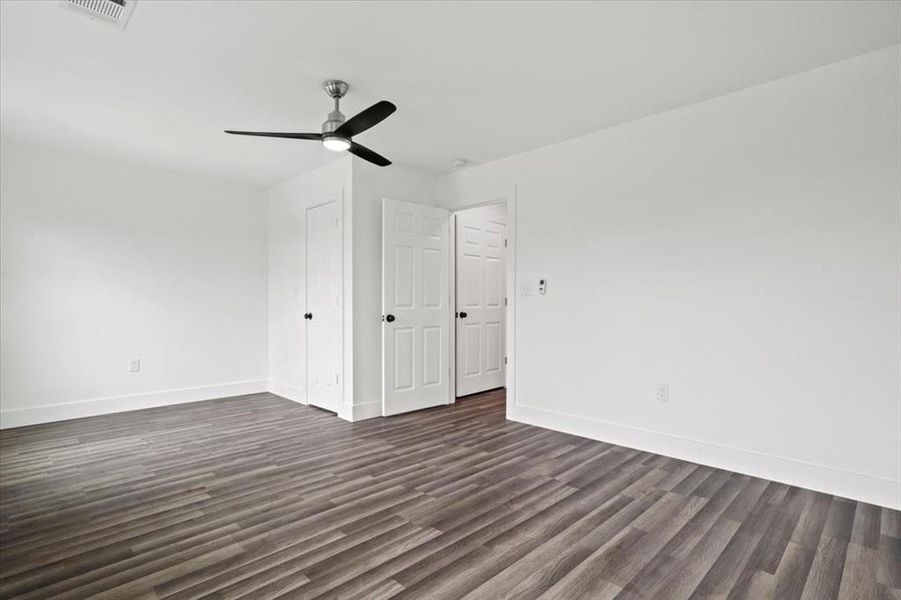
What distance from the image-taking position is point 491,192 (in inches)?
183

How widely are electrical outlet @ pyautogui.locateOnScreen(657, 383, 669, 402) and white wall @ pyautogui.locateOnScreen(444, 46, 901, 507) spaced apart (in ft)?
0.12

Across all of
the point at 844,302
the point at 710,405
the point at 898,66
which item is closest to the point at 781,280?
the point at 844,302

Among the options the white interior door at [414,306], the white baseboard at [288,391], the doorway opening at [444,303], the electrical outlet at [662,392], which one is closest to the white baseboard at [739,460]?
the electrical outlet at [662,392]

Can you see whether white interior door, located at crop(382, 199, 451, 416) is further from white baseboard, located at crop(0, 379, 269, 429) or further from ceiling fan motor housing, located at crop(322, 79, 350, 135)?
Answer: white baseboard, located at crop(0, 379, 269, 429)

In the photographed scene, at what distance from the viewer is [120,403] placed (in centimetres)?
475

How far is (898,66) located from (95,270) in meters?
6.59

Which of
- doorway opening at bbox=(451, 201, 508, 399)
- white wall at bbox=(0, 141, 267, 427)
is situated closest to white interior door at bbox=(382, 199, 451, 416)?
doorway opening at bbox=(451, 201, 508, 399)

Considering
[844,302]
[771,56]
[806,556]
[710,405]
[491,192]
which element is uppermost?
[771,56]

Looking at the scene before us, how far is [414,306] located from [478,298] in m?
1.07

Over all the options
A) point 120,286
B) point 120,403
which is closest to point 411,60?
point 120,286

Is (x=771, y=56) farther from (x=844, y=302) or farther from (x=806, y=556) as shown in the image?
(x=806, y=556)

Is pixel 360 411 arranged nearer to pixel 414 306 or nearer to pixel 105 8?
pixel 414 306

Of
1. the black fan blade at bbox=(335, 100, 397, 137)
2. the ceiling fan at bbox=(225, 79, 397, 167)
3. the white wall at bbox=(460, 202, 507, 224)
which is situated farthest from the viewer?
the white wall at bbox=(460, 202, 507, 224)

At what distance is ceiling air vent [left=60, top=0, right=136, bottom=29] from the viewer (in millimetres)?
2170
